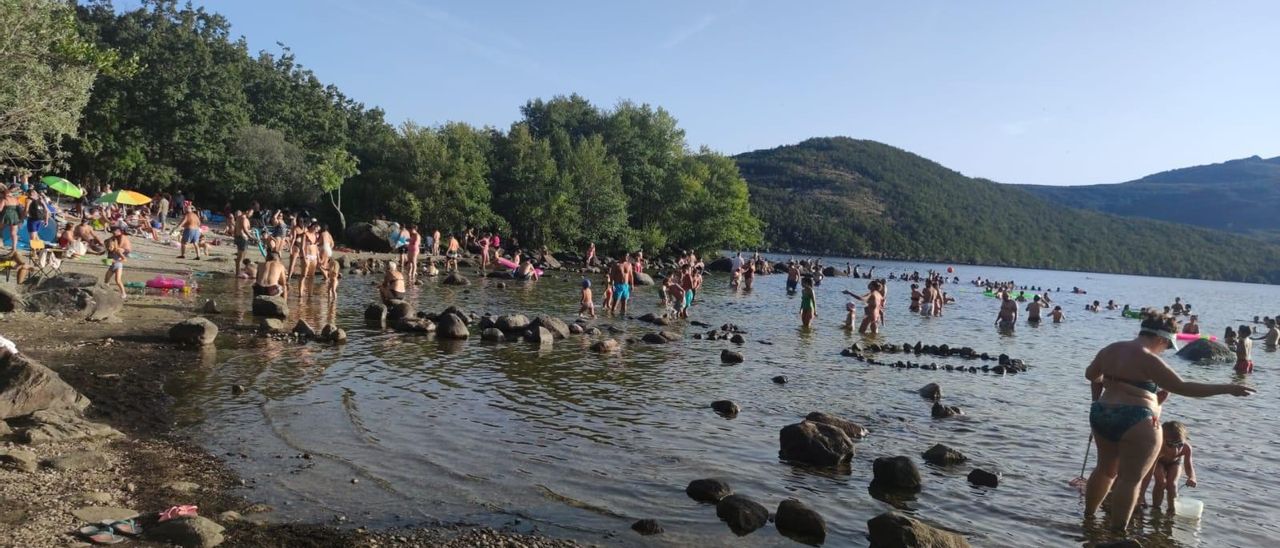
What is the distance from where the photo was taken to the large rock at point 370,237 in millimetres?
51375

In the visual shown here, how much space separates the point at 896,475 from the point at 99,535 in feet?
26.2

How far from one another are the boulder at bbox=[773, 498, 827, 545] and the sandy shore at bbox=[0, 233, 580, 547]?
2.23 m

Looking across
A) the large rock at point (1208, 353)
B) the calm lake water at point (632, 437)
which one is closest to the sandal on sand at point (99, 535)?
the calm lake water at point (632, 437)

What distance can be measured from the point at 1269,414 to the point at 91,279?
24.9m

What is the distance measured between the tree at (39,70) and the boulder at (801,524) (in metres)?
22.1

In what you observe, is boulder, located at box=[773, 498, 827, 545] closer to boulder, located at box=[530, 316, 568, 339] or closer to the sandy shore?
the sandy shore

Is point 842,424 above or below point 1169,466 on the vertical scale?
below

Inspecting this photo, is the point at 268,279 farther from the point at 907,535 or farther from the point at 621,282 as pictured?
the point at 907,535

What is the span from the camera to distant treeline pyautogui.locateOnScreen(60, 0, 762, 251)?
5303 centimetres

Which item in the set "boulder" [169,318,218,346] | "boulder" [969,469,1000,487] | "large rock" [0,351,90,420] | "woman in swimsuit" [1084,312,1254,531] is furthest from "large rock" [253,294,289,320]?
"woman in swimsuit" [1084,312,1254,531]

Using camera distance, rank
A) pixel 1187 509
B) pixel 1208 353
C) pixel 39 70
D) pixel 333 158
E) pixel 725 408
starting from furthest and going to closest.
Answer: pixel 333 158 < pixel 1208 353 < pixel 39 70 < pixel 725 408 < pixel 1187 509

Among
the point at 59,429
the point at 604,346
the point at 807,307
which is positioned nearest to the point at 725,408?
the point at 604,346

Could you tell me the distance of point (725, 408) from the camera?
13.5m

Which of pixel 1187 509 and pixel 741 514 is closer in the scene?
pixel 741 514
